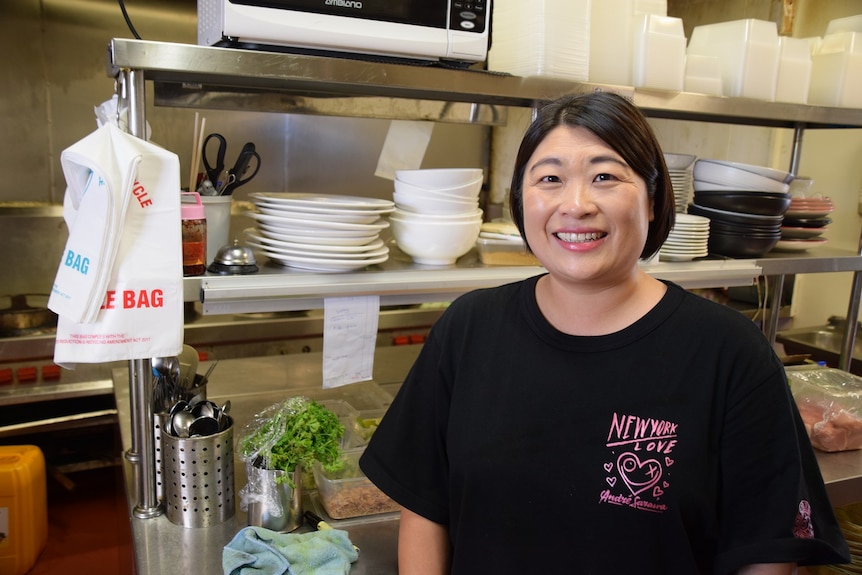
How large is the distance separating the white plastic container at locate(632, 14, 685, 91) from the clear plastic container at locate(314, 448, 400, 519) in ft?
4.34

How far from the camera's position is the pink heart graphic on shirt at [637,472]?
111 centimetres

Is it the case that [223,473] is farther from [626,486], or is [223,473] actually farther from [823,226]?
[823,226]

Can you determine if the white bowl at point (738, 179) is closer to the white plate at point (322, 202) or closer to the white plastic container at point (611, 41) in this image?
the white plastic container at point (611, 41)

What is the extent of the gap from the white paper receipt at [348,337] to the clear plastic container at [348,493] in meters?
0.20

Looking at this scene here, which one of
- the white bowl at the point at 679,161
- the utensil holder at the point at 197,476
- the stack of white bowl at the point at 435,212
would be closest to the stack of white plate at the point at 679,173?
the white bowl at the point at 679,161

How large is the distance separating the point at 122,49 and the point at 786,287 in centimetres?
374

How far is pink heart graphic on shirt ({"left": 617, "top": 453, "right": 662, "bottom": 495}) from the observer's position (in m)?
1.11

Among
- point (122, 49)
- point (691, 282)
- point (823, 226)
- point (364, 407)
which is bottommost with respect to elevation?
point (364, 407)

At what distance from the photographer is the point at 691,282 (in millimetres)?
2090

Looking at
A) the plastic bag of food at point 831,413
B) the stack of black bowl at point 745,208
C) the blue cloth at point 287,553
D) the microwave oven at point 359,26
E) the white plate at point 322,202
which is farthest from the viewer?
the stack of black bowl at point 745,208

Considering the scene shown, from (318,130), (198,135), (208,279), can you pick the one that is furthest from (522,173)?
(318,130)

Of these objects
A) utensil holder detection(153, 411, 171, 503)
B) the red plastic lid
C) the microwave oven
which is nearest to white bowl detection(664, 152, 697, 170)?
the microwave oven

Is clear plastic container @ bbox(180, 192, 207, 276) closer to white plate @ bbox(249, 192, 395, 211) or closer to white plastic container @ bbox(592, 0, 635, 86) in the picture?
white plate @ bbox(249, 192, 395, 211)

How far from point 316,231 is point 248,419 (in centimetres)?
77
